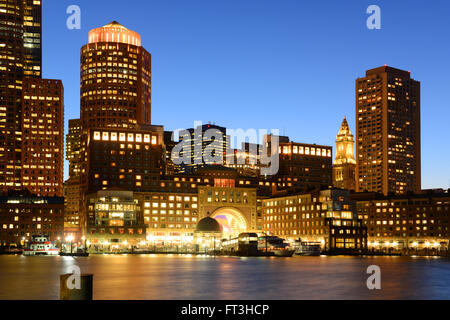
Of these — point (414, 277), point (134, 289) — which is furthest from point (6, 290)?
point (414, 277)

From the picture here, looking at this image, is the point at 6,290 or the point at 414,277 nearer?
the point at 6,290

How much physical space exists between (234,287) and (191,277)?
1860 centimetres

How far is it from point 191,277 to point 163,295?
2905 cm

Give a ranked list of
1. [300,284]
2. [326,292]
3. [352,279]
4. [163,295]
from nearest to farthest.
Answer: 1. [163,295]
2. [326,292]
3. [300,284]
4. [352,279]

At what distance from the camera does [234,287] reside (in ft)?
271
